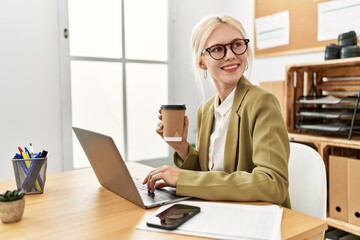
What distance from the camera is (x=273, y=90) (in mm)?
2441

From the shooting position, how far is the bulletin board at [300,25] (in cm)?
231

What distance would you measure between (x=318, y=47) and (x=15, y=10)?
2049mm

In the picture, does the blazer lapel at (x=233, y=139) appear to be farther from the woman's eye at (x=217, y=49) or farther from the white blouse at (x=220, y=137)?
the woman's eye at (x=217, y=49)

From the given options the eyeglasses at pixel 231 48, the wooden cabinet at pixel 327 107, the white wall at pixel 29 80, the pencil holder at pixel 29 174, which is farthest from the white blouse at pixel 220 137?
the white wall at pixel 29 80

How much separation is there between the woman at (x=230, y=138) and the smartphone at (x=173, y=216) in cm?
10

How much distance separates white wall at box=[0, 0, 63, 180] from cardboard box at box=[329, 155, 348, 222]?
182 centimetres

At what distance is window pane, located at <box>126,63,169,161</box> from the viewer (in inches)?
107

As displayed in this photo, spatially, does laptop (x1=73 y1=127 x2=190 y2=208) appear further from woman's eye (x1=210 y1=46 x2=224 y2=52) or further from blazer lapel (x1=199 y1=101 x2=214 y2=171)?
woman's eye (x1=210 y1=46 x2=224 y2=52)

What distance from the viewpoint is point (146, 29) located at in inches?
109

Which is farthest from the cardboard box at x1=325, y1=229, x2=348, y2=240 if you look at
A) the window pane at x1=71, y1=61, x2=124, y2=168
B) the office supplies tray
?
the window pane at x1=71, y1=61, x2=124, y2=168

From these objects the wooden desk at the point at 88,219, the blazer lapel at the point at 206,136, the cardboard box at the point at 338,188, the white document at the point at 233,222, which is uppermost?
the blazer lapel at the point at 206,136

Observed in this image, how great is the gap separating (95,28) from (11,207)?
1.96 m

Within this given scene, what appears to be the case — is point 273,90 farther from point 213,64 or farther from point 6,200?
point 6,200

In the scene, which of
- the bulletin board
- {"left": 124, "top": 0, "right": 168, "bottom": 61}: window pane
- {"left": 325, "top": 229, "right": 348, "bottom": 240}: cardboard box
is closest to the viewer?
{"left": 325, "top": 229, "right": 348, "bottom": 240}: cardboard box
